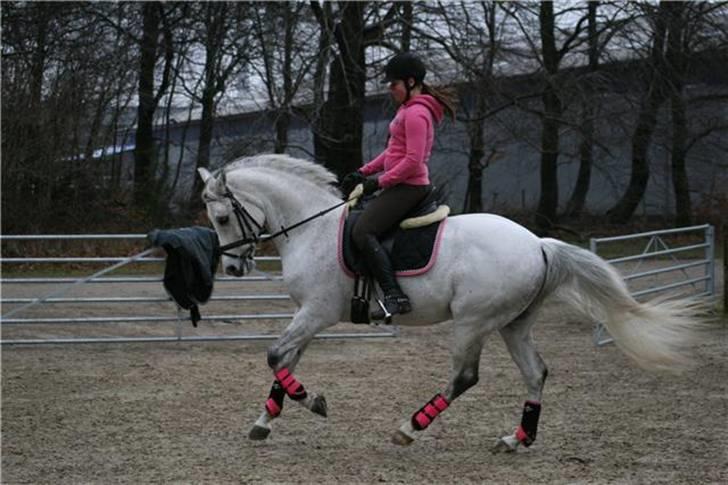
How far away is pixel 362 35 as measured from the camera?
18.7 m

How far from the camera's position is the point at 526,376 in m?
5.61

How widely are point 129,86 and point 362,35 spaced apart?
6209mm

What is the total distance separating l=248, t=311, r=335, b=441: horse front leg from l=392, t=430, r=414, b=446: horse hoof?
462 mm

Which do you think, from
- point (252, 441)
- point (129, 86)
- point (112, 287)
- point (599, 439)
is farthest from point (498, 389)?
point (129, 86)

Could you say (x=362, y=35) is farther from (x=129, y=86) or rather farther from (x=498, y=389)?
(x=498, y=389)

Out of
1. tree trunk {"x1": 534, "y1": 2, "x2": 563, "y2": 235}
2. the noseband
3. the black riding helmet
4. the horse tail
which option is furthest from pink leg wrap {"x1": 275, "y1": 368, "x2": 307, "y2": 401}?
tree trunk {"x1": 534, "y1": 2, "x2": 563, "y2": 235}

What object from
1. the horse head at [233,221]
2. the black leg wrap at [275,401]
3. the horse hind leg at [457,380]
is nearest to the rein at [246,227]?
the horse head at [233,221]

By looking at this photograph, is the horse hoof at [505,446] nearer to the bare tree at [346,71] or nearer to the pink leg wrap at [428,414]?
the pink leg wrap at [428,414]

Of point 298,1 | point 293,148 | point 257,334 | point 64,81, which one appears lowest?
point 257,334

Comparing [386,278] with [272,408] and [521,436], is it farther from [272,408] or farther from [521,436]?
[521,436]

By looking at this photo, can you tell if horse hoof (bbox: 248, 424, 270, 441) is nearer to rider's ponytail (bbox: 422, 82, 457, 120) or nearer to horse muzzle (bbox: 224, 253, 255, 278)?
horse muzzle (bbox: 224, 253, 255, 278)

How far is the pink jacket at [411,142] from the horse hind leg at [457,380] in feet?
3.14

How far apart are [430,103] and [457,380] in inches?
65.5

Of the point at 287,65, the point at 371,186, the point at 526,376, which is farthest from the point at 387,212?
the point at 287,65
